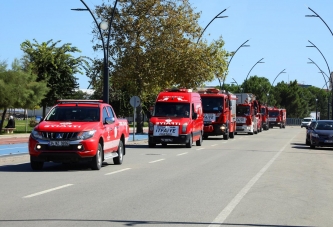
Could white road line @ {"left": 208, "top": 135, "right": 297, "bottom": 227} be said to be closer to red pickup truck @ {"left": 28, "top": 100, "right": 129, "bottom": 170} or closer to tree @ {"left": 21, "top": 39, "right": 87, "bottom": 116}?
red pickup truck @ {"left": 28, "top": 100, "right": 129, "bottom": 170}

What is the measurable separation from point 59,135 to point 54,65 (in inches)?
1822

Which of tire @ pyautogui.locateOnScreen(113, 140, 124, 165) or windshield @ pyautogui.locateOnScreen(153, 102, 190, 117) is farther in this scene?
Answer: windshield @ pyautogui.locateOnScreen(153, 102, 190, 117)

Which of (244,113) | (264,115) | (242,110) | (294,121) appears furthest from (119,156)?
(294,121)

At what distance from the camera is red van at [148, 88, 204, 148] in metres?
31.5

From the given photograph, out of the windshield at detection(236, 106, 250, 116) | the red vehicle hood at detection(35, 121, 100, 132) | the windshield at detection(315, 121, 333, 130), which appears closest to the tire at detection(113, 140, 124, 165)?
the red vehicle hood at detection(35, 121, 100, 132)

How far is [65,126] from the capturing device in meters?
17.9

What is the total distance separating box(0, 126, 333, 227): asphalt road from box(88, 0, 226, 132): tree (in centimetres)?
3055

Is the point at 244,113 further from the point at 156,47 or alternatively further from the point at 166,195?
the point at 166,195

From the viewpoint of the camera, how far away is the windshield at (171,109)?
107 ft

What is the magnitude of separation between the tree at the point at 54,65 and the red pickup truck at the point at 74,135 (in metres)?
43.8

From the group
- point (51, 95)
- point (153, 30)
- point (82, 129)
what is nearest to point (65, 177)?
point (82, 129)

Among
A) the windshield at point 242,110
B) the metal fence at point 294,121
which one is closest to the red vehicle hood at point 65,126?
the windshield at point 242,110

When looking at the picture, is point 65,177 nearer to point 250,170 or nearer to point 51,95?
point 250,170

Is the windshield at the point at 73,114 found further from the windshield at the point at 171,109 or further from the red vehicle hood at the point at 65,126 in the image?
the windshield at the point at 171,109
